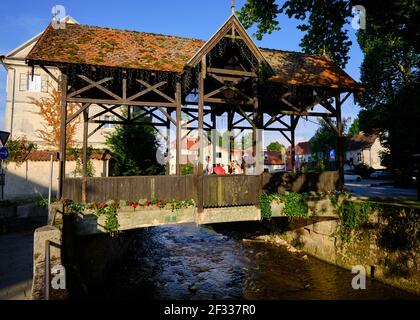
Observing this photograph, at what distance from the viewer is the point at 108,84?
11.9 m

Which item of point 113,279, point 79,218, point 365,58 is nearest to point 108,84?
point 79,218

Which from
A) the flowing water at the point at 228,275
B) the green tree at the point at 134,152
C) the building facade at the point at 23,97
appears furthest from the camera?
the building facade at the point at 23,97

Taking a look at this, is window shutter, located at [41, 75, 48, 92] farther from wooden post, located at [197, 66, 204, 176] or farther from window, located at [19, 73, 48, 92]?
wooden post, located at [197, 66, 204, 176]

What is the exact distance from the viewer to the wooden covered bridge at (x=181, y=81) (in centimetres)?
887

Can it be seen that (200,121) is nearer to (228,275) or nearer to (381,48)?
(228,275)

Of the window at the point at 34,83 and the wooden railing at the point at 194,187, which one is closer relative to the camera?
the wooden railing at the point at 194,187

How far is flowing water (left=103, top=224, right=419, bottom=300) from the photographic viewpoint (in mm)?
9812

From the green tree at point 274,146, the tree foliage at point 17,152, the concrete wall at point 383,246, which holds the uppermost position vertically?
the green tree at point 274,146

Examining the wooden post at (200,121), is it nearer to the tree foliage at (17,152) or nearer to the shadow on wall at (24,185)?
the shadow on wall at (24,185)

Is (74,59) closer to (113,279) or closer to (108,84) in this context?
(108,84)

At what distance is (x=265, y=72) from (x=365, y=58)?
84.5 ft

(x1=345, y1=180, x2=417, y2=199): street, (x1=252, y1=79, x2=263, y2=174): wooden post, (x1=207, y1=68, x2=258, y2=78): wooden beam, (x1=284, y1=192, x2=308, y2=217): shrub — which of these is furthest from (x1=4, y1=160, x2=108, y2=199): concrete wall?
(x1=345, y1=180, x2=417, y2=199): street

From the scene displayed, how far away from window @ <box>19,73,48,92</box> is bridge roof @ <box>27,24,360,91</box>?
13.1m

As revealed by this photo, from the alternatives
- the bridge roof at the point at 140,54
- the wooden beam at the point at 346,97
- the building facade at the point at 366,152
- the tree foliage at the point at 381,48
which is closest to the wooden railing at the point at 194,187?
the bridge roof at the point at 140,54
